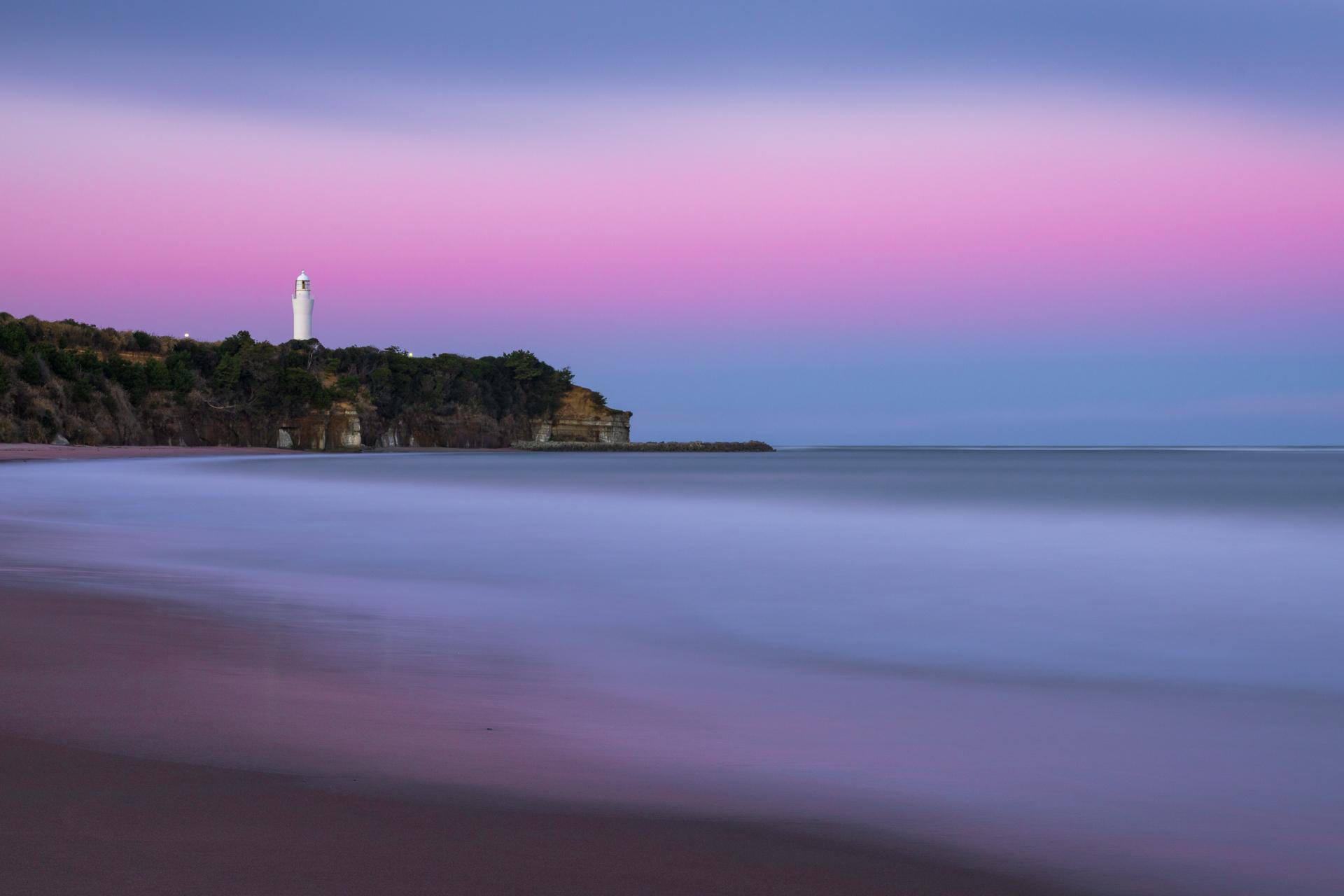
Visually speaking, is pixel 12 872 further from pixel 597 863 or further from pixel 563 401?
pixel 563 401

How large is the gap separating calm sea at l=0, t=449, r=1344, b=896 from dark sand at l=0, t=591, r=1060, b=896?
0.80ft

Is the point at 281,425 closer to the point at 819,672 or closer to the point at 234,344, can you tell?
the point at 234,344

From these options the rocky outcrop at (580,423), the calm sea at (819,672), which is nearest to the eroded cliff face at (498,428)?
the rocky outcrop at (580,423)

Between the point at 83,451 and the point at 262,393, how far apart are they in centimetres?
3299

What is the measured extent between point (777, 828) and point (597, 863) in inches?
26.4

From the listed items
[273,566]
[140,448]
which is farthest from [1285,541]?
[140,448]

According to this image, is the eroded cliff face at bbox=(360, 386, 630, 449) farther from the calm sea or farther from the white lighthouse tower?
the calm sea

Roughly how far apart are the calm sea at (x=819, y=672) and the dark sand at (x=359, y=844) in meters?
0.24

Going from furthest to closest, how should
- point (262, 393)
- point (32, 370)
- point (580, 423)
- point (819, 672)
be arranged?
point (580, 423) → point (262, 393) → point (32, 370) → point (819, 672)

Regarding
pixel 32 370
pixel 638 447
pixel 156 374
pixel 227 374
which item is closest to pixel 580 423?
pixel 638 447

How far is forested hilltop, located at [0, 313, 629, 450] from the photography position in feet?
266

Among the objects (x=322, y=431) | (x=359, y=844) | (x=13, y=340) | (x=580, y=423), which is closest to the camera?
(x=359, y=844)

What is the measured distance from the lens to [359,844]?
329cm

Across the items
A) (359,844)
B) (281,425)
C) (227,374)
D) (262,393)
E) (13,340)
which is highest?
(13,340)
